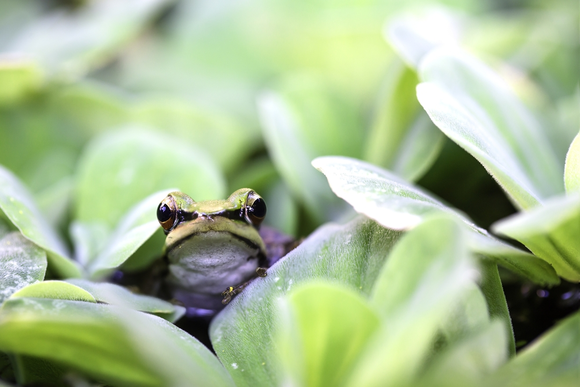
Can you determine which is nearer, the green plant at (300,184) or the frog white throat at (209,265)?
the green plant at (300,184)

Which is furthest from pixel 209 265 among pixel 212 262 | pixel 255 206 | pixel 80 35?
pixel 80 35

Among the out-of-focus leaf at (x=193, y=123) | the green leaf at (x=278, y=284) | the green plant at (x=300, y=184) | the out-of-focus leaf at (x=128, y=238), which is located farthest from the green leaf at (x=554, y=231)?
the out-of-focus leaf at (x=193, y=123)

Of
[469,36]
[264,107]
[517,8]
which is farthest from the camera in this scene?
[517,8]

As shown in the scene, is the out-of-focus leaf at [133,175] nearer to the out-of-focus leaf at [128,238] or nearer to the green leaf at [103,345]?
the out-of-focus leaf at [128,238]

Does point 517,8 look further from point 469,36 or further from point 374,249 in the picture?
Result: point 374,249

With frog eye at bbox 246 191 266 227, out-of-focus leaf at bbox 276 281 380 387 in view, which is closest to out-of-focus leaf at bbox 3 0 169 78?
frog eye at bbox 246 191 266 227

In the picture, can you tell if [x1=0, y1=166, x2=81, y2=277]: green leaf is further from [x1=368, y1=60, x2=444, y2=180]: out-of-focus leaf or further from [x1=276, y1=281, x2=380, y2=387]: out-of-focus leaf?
[x1=368, y1=60, x2=444, y2=180]: out-of-focus leaf

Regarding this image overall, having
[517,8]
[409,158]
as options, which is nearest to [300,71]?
[409,158]
